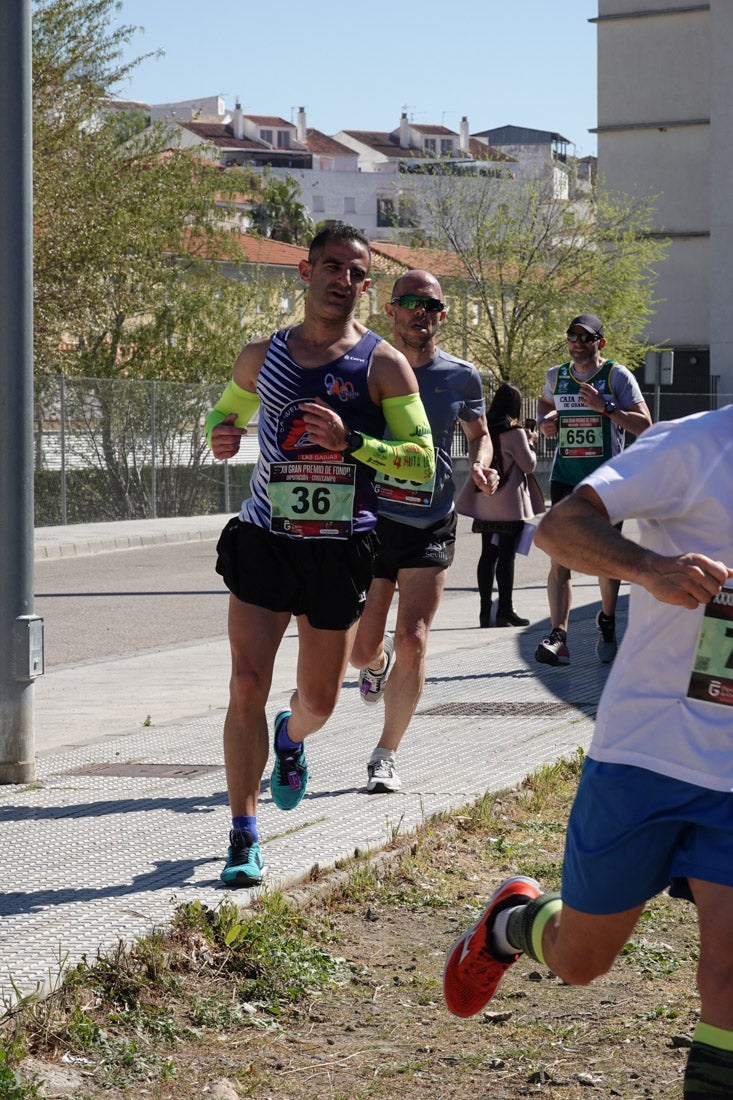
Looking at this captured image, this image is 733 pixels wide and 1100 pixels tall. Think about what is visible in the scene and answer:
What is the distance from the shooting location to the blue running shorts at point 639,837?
318 centimetres

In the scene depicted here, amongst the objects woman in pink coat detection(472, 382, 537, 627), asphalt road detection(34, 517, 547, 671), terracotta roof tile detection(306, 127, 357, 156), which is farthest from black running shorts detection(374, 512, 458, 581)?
terracotta roof tile detection(306, 127, 357, 156)

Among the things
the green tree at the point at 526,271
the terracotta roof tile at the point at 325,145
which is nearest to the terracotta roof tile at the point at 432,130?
the terracotta roof tile at the point at 325,145

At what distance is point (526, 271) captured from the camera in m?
45.4

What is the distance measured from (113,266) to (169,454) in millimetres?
3775

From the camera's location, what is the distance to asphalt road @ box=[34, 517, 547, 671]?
522 inches

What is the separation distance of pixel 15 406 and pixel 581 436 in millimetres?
4624

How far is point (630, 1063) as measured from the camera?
A: 4.02m

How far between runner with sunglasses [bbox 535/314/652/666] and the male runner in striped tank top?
4.81m

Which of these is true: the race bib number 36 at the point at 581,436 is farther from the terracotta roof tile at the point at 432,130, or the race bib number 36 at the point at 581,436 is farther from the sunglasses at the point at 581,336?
the terracotta roof tile at the point at 432,130

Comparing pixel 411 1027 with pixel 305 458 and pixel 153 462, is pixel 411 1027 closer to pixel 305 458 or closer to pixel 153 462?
pixel 305 458

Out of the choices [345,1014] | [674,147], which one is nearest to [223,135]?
[674,147]

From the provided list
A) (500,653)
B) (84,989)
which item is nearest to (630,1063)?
(84,989)

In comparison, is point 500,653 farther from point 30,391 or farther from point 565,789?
point 30,391

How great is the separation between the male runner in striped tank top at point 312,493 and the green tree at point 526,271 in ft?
131
